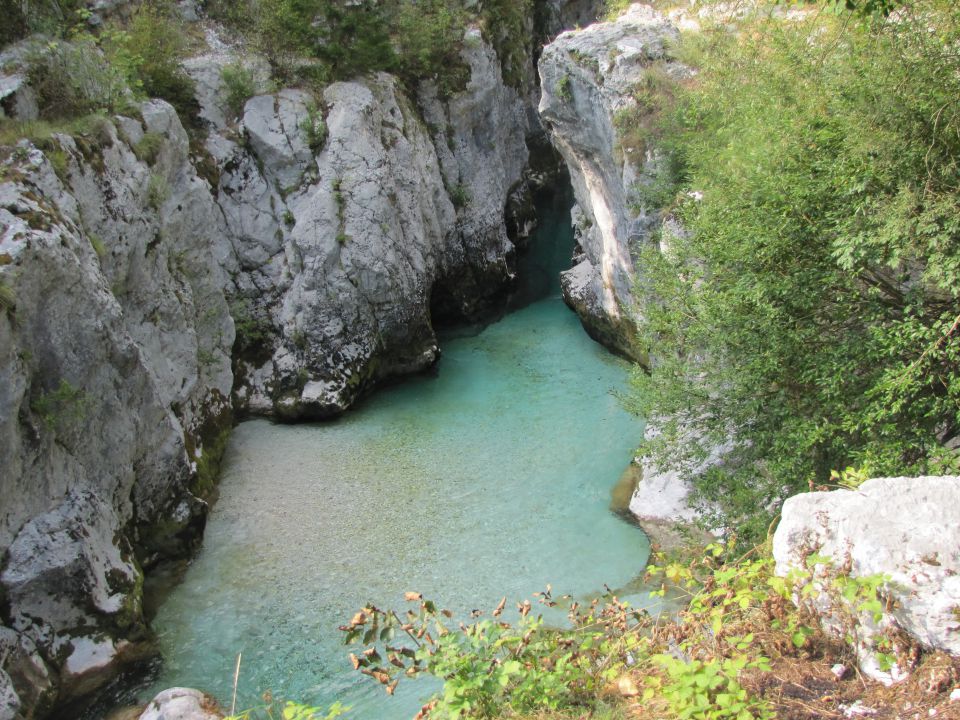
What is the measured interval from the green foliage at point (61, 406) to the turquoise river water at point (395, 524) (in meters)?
3.11

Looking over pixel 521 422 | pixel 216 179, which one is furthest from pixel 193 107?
pixel 521 422

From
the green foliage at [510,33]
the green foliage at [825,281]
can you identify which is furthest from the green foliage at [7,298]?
the green foliage at [510,33]

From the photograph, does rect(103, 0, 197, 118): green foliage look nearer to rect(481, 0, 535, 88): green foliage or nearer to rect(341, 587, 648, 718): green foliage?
rect(481, 0, 535, 88): green foliage

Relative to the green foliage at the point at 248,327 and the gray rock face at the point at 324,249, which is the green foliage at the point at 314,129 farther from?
the green foliage at the point at 248,327

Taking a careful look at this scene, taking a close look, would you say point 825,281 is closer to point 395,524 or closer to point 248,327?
point 395,524

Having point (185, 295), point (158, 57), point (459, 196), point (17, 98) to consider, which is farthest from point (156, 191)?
point (459, 196)

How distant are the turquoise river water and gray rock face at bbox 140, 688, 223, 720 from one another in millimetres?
484

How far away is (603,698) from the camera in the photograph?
494 cm

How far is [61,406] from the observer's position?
9.46 m

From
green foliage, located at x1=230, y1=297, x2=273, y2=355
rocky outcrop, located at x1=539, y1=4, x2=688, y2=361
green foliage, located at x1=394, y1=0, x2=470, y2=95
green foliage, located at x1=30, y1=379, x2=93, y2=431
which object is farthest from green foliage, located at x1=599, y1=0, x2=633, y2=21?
green foliage, located at x1=30, y1=379, x2=93, y2=431

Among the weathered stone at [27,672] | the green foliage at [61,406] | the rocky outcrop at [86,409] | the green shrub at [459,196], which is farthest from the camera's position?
the green shrub at [459,196]

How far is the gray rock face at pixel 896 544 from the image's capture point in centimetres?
454

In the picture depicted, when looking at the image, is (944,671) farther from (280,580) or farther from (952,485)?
(280,580)

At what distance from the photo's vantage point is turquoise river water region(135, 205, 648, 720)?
9766mm
